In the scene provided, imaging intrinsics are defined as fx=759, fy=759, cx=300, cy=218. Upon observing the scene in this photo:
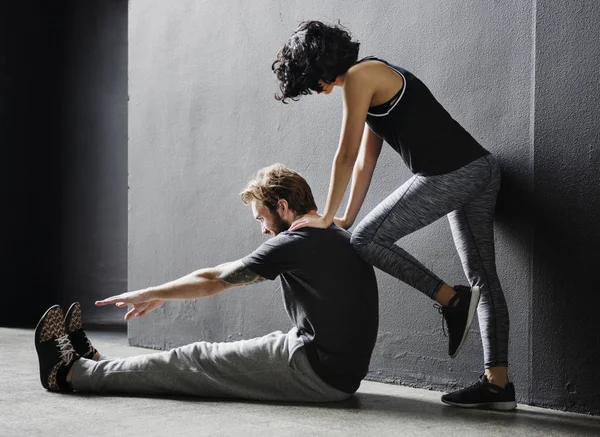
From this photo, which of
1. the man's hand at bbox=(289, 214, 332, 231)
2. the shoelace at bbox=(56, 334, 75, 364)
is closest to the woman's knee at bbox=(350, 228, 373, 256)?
the man's hand at bbox=(289, 214, 332, 231)

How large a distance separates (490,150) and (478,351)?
29.4 inches

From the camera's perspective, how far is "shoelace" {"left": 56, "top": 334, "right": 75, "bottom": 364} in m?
2.71

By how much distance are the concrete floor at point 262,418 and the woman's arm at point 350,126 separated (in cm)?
69

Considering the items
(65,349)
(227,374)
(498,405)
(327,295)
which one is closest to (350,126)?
(327,295)

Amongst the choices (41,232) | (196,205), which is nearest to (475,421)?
(196,205)

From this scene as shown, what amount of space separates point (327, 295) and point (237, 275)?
→ 31 centimetres

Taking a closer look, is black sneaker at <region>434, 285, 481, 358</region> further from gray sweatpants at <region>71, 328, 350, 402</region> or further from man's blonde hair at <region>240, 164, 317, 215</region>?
man's blonde hair at <region>240, 164, 317, 215</region>

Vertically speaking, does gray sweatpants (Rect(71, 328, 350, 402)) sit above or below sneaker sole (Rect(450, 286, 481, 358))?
below

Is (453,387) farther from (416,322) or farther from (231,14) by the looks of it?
(231,14)

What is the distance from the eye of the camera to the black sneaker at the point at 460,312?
247cm

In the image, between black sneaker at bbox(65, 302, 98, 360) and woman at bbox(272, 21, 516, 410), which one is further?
black sneaker at bbox(65, 302, 98, 360)

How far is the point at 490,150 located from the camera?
2.81m

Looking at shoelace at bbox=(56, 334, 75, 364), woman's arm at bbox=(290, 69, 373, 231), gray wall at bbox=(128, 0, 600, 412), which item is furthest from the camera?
shoelace at bbox=(56, 334, 75, 364)

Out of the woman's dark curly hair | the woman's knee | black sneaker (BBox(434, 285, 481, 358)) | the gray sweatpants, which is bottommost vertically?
the gray sweatpants
